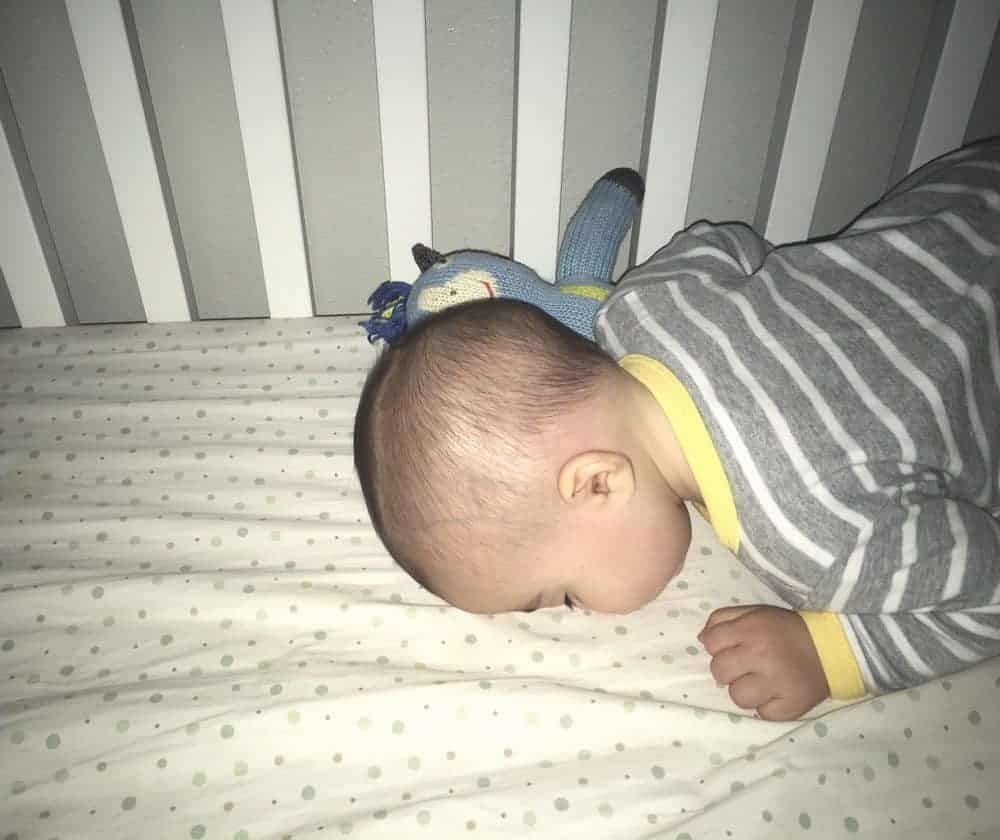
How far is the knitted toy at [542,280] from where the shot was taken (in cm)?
96

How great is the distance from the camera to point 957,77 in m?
1.10

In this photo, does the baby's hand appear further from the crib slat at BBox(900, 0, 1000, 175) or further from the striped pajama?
the crib slat at BBox(900, 0, 1000, 175)

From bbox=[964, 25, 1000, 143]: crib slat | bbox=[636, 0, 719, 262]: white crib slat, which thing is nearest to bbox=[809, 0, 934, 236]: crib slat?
bbox=[964, 25, 1000, 143]: crib slat

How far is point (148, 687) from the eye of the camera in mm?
696

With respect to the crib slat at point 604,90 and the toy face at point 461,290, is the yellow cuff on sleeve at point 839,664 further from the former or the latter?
the crib slat at point 604,90

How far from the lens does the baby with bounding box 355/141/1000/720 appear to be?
26.5 inches

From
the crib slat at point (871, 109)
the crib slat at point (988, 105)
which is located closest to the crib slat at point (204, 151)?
the crib slat at point (871, 109)

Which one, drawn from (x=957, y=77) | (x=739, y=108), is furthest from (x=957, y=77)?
(x=739, y=108)

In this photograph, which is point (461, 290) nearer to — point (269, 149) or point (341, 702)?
point (269, 149)

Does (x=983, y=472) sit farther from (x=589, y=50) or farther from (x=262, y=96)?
(x=262, y=96)

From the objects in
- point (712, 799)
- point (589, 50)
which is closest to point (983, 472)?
point (712, 799)

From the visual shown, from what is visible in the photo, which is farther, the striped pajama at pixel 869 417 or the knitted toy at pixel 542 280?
the knitted toy at pixel 542 280

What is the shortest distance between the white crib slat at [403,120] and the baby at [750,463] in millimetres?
449

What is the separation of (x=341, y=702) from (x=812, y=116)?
105 cm
